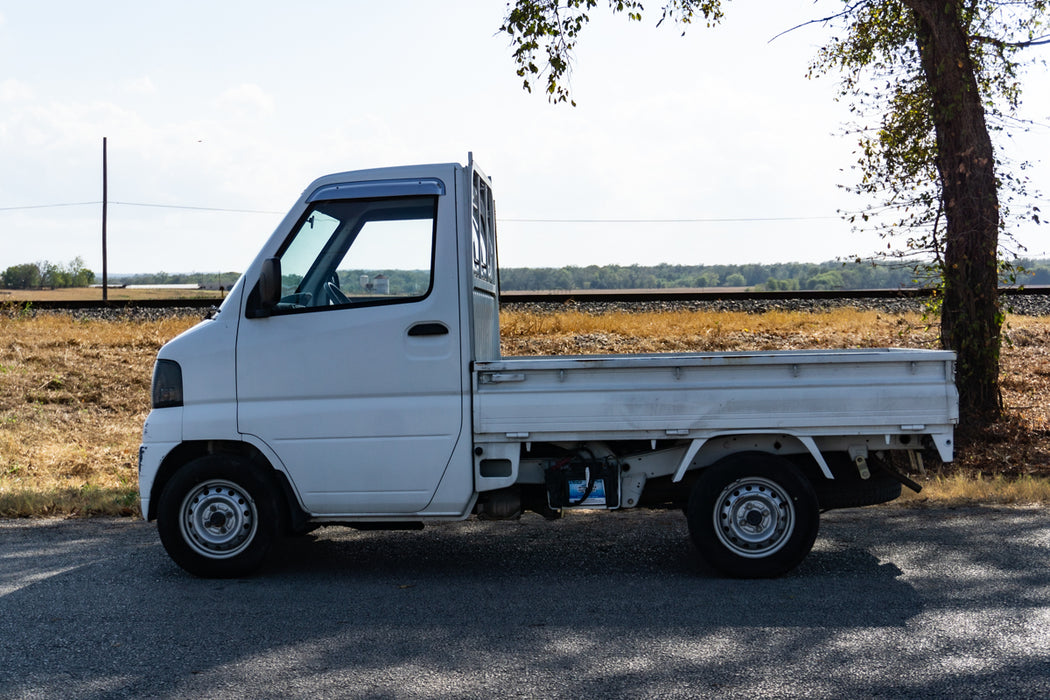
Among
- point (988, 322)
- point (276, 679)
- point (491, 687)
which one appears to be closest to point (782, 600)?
point (491, 687)

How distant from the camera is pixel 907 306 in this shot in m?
23.6

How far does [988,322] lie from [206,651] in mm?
9361

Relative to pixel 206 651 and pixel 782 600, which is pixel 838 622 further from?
pixel 206 651

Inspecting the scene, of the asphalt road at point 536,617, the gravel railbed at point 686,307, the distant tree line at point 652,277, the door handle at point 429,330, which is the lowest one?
the asphalt road at point 536,617

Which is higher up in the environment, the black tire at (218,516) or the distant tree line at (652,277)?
the distant tree line at (652,277)

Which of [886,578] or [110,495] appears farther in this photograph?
[110,495]

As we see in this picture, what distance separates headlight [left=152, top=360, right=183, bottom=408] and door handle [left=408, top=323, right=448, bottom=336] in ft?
→ 4.76

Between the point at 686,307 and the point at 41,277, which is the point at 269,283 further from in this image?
the point at 41,277

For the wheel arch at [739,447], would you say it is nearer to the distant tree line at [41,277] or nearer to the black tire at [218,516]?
the black tire at [218,516]

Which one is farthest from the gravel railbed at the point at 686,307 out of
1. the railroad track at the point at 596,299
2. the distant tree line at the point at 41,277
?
the distant tree line at the point at 41,277

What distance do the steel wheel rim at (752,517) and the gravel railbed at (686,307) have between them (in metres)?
17.4

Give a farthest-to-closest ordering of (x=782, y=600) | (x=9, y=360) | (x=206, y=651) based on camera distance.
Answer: (x=9, y=360) < (x=782, y=600) < (x=206, y=651)

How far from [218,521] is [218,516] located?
31 mm

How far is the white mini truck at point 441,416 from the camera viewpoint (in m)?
5.95
